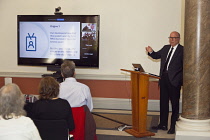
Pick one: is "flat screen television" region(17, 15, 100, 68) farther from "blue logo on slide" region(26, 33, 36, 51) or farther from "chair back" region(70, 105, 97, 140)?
"chair back" region(70, 105, 97, 140)

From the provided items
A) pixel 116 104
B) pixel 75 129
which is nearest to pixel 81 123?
pixel 75 129

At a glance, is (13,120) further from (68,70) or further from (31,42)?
(31,42)

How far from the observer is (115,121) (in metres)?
6.24

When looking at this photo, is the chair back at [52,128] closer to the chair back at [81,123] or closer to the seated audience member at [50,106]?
the seated audience member at [50,106]

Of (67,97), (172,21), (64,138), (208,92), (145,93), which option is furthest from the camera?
(172,21)

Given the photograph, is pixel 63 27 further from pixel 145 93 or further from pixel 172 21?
pixel 145 93

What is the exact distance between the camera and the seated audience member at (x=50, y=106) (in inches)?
136

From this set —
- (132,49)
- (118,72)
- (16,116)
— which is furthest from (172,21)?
(16,116)

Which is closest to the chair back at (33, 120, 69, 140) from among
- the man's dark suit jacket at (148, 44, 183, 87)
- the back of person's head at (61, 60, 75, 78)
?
the back of person's head at (61, 60, 75, 78)

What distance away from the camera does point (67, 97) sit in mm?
4164

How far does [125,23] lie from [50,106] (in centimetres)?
425

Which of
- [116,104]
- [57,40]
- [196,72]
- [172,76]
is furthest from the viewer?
[116,104]

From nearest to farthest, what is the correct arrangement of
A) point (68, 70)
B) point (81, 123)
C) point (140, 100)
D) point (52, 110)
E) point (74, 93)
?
1. point (52, 110)
2. point (81, 123)
3. point (74, 93)
4. point (68, 70)
5. point (140, 100)

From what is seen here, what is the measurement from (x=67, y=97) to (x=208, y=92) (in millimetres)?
1828
